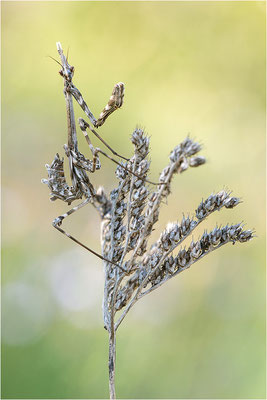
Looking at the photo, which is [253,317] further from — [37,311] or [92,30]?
[92,30]

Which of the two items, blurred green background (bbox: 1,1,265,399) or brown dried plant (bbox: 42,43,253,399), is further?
blurred green background (bbox: 1,1,265,399)

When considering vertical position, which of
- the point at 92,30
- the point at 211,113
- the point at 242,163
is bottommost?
the point at 242,163

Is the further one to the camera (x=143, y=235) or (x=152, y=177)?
(x=152, y=177)

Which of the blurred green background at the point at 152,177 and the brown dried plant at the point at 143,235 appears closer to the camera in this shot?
the brown dried plant at the point at 143,235

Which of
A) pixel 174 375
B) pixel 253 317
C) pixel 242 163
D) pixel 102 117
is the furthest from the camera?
pixel 242 163

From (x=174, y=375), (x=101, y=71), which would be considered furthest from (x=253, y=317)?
(x=101, y=71)

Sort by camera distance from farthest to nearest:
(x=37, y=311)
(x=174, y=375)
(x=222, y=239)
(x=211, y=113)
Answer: (x=211, y=113)
(x=37, y=311)
(x=174, y=375)
(x=222, y=239)

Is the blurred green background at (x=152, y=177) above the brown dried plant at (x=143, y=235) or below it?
above

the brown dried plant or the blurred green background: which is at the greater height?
the blurred green background
